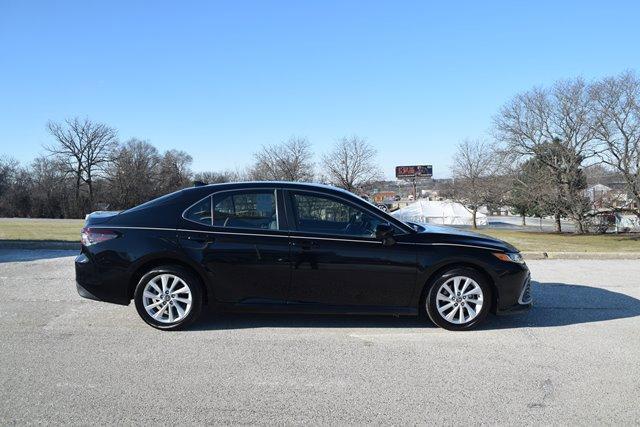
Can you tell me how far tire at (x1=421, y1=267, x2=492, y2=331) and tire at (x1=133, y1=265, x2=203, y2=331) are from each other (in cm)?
246

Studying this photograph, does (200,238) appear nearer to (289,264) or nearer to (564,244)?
(289,264)

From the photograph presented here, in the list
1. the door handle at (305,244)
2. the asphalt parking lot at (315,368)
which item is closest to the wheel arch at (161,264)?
the asphalt parking lot at (315,368)

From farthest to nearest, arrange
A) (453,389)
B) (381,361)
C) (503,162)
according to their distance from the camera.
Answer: (503,162) → (381,361) → (453,389)

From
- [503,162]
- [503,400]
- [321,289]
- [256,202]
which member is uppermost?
[503,162]

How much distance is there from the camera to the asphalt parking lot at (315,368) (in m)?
3.29

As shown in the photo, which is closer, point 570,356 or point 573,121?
point 570,356

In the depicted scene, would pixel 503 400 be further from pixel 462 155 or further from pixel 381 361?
pixel 462 155

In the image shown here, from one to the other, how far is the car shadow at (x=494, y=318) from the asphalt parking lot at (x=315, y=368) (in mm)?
22

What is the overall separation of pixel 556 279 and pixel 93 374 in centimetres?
704

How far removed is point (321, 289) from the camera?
5004 millimetres

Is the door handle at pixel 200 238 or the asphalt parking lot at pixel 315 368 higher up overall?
the door handle at pixel 200 238

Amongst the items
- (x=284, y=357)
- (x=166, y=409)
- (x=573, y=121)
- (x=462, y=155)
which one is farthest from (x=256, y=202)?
(x=462, y=155)

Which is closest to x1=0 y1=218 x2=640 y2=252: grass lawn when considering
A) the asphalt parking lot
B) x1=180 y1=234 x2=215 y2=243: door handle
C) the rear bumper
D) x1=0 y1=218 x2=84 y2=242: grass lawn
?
x1=0 y1=218 x2=84 y2=242: grass lawn

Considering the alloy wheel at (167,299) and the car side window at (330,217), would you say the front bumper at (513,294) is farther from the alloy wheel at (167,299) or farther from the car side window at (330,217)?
the alloy wheel at (167,299)
